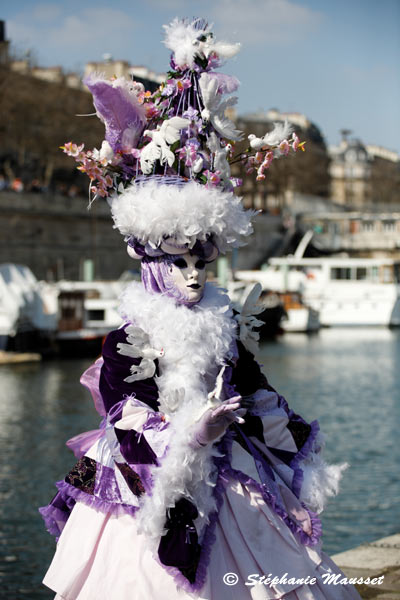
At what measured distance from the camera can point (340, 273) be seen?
150 feet

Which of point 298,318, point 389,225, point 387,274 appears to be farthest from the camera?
point 389,225

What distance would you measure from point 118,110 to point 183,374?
3.40 feet

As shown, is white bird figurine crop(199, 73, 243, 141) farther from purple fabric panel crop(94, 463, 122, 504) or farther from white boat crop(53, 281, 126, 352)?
white boat crop(53, 281, 126, 352)

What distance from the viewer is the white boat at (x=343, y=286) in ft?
135

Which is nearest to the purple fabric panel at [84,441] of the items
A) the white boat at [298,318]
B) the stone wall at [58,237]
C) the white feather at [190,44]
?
the white feather at [190,44]

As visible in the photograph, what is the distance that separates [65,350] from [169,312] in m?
23.3

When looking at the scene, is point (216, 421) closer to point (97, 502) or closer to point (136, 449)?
point (136, 449)

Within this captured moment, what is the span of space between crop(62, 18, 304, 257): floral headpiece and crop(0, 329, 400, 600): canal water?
3797 mm

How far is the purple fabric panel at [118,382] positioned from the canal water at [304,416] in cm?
346

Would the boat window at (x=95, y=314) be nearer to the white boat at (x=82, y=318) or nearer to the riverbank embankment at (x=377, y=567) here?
the white boat at (x=82, y=318)

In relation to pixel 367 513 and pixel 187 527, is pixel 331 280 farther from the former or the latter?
pixel 187 527

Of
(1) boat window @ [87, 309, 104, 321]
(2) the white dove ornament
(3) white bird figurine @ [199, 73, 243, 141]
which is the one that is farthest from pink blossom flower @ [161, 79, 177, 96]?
(1) boat window @ [87, 309, 104, 321]

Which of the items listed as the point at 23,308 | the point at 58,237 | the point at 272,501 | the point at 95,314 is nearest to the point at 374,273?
the point at 58,237

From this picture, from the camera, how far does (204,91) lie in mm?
3938
